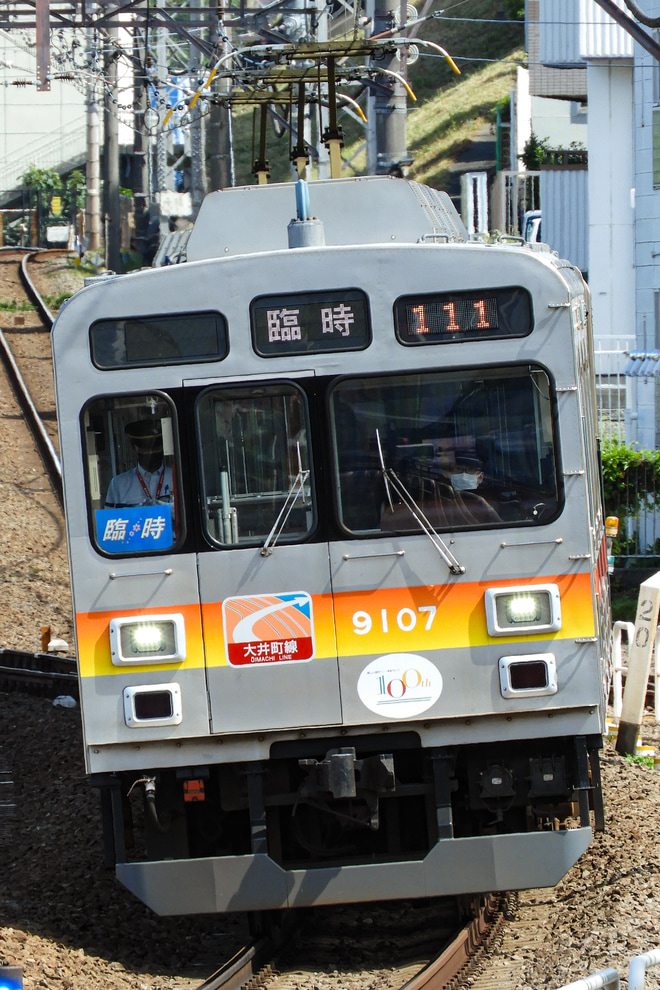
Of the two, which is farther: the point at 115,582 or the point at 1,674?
the point at 1,674

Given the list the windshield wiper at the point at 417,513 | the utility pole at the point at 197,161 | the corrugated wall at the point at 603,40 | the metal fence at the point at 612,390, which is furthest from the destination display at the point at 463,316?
the utility pole at the point at 197,161

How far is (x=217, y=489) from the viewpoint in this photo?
5.97m

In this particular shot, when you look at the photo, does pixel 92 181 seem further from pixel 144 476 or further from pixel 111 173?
pixel 144 476

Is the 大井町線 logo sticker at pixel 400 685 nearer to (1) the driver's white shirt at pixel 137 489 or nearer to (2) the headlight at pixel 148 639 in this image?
(2) the headlight at pixel 148 639

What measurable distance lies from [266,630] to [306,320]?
54.8 inches

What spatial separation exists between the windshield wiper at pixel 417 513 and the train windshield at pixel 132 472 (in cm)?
93

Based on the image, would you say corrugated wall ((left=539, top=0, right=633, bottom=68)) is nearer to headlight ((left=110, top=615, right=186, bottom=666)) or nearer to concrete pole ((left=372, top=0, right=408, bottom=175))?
concrete pole ((left=372, top=0, right=408, bottom=175))

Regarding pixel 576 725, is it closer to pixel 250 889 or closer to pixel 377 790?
pixel 377 790

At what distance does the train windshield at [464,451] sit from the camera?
19.3 feet

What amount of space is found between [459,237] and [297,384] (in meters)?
2.22

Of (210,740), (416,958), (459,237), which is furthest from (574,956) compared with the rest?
(459,237)

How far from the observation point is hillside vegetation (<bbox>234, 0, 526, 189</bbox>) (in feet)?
159

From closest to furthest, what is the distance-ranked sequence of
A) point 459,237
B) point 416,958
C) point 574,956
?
point 574,956 < point 416,958 < point 459,237

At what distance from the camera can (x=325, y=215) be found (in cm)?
706
